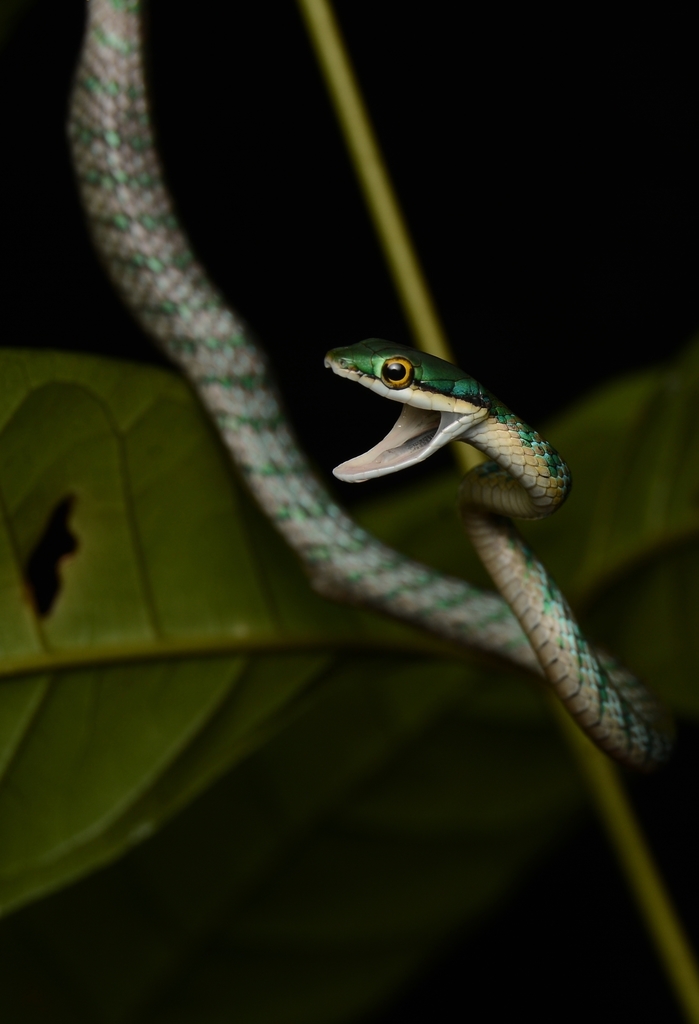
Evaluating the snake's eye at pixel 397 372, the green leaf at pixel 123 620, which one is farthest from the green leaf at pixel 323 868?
the snake's eye at pixel 397 372

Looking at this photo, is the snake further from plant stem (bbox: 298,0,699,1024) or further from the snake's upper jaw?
plant stem (bbox: 298,0,699,1024)

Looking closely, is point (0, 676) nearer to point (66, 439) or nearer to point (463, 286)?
point (66, 439)

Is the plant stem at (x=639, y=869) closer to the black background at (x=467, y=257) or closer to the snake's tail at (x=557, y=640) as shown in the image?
the snake's tail at (x=557, y=640)

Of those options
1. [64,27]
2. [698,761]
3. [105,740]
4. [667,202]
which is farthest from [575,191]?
[105,740]

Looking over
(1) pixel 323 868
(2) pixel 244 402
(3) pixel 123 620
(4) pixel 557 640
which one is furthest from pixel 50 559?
(1) pixel 323 868

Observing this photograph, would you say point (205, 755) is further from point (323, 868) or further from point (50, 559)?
point (323, 868)

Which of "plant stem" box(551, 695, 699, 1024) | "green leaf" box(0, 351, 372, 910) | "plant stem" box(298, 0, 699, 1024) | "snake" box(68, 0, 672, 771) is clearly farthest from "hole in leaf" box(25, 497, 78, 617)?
"plant stem" box(551, 695, 699, 1024)

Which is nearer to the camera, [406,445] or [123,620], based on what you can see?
[406,445]
